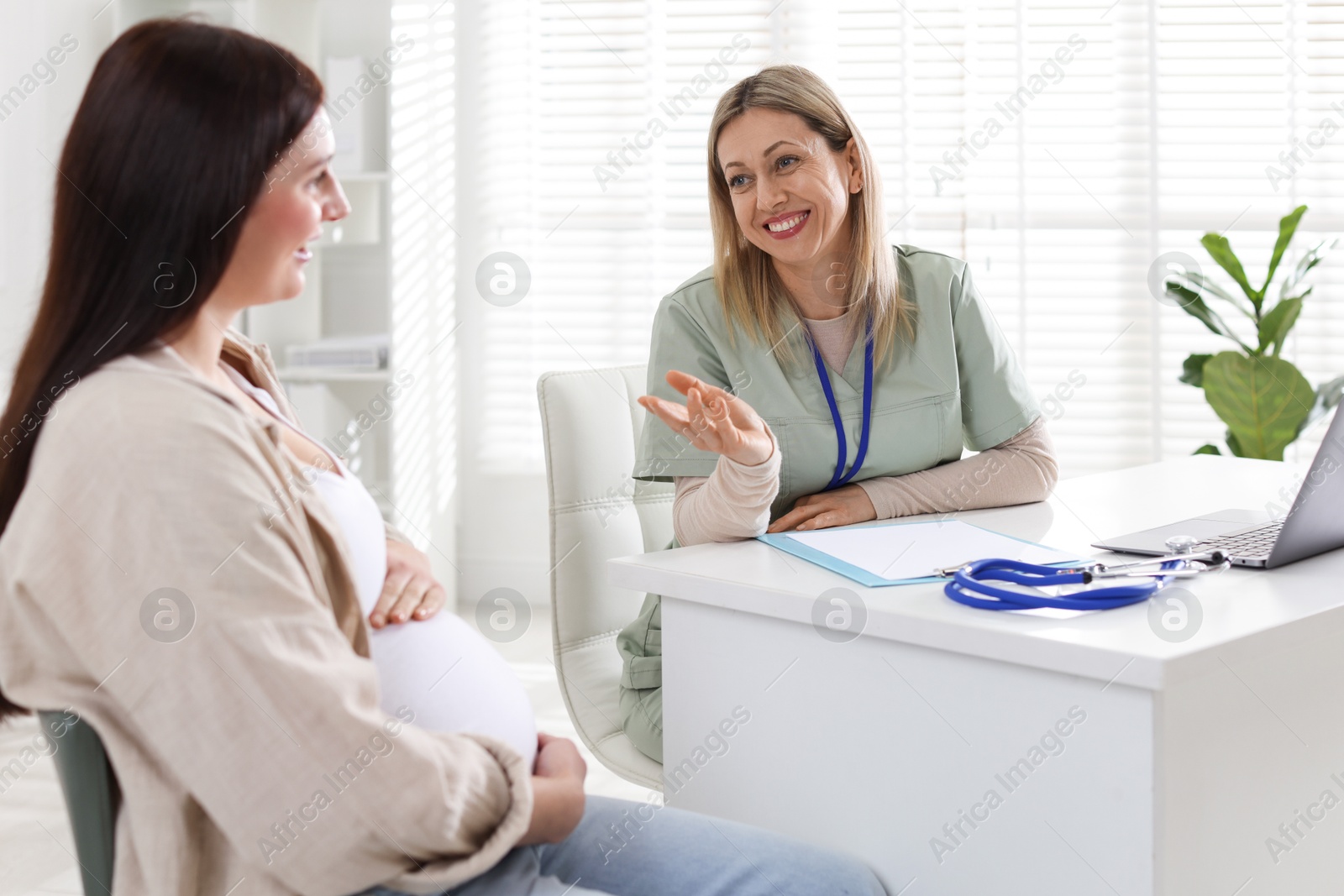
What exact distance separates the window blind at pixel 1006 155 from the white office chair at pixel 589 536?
210 centimetres

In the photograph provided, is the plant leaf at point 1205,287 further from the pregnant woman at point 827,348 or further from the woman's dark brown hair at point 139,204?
the woman's dark brown hair at point 139,204

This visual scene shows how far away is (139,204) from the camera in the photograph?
0.83 metres

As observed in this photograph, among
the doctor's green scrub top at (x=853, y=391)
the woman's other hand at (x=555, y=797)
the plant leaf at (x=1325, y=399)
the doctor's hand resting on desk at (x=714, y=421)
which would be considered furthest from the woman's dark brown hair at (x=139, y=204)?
the plant leaf at (x=1325, y=399)

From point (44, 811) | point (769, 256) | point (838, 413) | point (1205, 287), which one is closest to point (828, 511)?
point (838, 413)

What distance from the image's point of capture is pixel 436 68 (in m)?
3.69

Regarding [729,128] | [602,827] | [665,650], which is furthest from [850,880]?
[729,128]

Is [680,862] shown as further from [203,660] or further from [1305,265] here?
[1305,265]

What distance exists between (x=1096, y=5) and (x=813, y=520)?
2.61 metres

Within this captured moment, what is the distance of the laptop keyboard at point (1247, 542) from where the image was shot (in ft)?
4.07

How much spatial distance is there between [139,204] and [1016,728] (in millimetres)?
826

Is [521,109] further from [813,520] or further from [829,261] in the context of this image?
[813,520]

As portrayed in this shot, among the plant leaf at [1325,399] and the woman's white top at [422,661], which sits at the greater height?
the plant leaf at [1325,399]

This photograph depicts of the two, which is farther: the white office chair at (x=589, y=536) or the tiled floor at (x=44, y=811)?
the tiled floor at (x=44, y=811)

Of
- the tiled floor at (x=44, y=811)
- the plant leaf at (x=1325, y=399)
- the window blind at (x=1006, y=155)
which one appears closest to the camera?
the tiled floor at (x=44, y=811)
